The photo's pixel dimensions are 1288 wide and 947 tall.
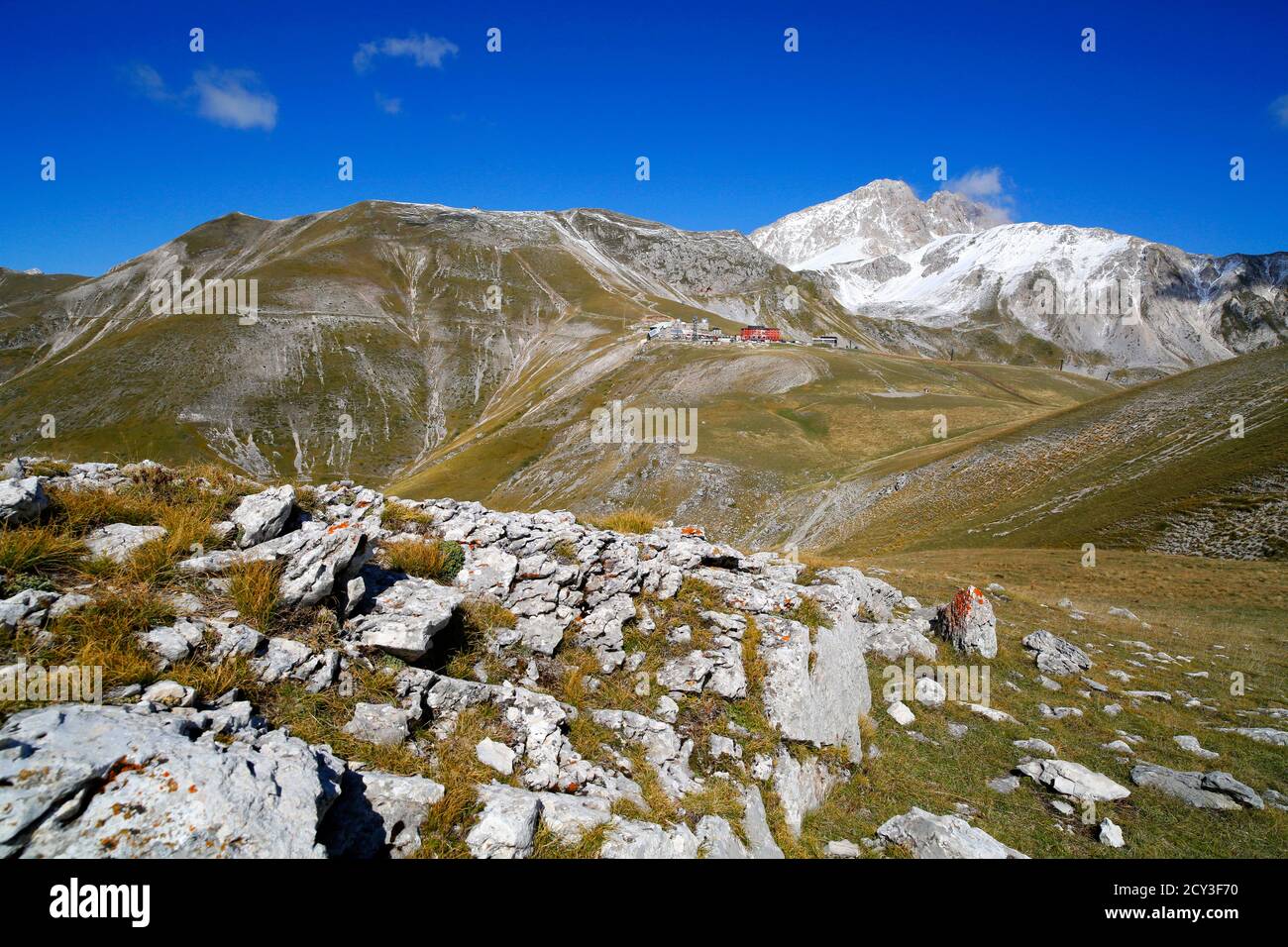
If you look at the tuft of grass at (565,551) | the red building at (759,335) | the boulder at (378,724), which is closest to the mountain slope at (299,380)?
the red building at (759,335)

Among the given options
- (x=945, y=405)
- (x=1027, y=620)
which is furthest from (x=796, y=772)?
(x=945, y=405)

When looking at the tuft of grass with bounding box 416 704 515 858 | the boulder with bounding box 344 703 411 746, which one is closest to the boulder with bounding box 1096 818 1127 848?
the tuft of grass with bounding box 416 704 515 858

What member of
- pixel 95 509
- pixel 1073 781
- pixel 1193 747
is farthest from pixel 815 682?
pixel 95 509

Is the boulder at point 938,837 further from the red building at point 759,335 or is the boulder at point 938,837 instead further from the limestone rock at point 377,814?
the red building at point 759,335

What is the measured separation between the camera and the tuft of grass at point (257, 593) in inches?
274

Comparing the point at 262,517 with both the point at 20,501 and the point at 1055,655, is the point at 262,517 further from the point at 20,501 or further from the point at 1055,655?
the point at 1055,655

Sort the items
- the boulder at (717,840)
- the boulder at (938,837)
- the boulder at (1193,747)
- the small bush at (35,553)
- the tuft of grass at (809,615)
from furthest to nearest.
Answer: the boulder at (1193,747)
the tuft of grass at (809,615)
the boulder at (938,837)
the boulder at (717,840)
the small bush at (35,553)

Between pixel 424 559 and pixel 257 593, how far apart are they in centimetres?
313

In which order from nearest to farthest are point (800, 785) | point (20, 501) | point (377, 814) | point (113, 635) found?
1. point (377, 814)
2. point (113, 635)
3. point (20, 501)
4. point (800, 785)

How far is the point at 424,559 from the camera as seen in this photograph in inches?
397

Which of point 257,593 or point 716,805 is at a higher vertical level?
point 257,593

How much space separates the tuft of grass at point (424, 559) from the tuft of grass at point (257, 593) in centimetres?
241

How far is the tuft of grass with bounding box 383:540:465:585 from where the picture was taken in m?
9.89
